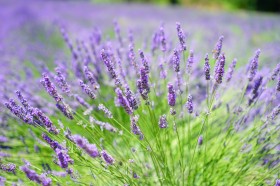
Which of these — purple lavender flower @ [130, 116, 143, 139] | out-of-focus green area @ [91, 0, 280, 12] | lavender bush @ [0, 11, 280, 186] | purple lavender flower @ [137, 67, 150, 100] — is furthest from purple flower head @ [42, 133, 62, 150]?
out-of-focus green area @ [91, 0, 280, 12]

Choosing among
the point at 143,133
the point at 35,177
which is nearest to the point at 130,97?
the point at 143,133

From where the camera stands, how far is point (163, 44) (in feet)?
7.20

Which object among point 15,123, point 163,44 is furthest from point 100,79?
point 163,44

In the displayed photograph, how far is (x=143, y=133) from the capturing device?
188 centimetres

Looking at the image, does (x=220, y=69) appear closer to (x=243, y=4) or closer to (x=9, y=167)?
(x=9, y=167)

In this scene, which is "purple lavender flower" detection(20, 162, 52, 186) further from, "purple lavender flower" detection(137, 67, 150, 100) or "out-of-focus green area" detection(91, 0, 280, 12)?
"out-of-focus green area" detection(91, 0, 280, 12)

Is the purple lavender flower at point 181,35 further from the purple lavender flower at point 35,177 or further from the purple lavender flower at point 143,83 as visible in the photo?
the purple lavender flower at point 35,177

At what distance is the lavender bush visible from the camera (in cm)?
171

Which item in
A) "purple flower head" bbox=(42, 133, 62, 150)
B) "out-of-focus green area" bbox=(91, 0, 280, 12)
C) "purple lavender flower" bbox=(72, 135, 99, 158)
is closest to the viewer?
"purple lavender flower" bbox=(72, 135, 99, 158)

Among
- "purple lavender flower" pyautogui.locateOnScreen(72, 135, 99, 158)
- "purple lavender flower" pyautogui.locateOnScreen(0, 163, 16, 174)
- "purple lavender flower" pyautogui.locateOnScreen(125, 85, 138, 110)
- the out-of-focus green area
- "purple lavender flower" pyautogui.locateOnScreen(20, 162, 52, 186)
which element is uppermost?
the out-of-focus green area

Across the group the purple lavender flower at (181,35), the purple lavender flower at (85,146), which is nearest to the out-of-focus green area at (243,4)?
the purple lavender flower at (181,35)

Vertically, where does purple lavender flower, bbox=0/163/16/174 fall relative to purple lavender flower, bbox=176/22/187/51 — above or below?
below

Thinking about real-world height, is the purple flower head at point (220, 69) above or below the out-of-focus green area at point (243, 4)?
below

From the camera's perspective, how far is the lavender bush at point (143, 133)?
1.71 m
